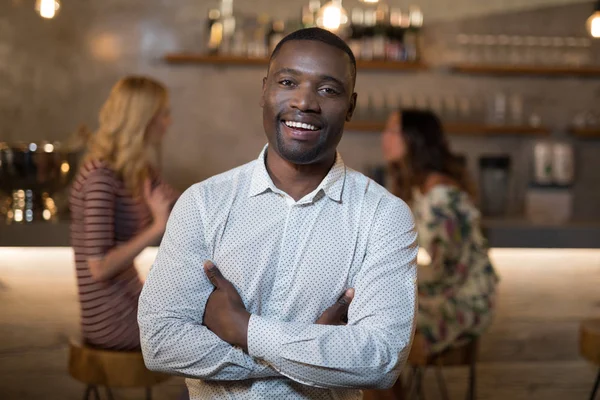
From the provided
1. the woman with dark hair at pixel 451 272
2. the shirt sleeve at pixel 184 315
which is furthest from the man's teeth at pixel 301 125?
the woman with dark hair at pixel 451 272

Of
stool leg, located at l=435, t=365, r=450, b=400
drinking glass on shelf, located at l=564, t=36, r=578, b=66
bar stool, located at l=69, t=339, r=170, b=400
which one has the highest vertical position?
drinking glass on shelf, located at l=564, t=36, r=578, b=66

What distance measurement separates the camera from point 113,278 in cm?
250

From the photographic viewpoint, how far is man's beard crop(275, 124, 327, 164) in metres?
1.50

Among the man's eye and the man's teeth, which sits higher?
the man's eye

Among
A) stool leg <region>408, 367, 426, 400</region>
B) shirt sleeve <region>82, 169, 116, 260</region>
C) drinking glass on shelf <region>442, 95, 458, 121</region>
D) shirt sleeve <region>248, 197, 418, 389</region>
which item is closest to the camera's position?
shirt sleeve <region>248, 197, 418, 389</region>

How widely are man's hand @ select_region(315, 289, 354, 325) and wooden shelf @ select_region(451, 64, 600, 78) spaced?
192 inches

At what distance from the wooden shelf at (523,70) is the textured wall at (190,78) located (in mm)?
109

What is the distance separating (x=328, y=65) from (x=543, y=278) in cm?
279

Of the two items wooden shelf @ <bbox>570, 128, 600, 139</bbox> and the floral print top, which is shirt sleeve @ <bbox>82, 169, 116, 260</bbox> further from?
wooden shelf @ <bbox>570, 128, 600, 139</bbox>

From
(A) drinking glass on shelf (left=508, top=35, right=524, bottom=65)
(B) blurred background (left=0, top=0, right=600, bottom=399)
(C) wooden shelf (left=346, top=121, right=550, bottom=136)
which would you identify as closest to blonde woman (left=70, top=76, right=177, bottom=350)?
(B) blurred background (left=0, top=0, right=600, bottom=399)

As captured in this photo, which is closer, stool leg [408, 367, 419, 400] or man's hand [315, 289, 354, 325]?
man's hand [315, 289, 354, 325]

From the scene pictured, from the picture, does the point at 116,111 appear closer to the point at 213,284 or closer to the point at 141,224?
the point at 141,224

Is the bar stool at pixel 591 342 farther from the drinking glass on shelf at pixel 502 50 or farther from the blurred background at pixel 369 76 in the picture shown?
the drinking glass on shelf at pixel 502 50

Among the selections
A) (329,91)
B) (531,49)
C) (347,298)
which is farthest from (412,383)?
(531,49)
